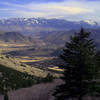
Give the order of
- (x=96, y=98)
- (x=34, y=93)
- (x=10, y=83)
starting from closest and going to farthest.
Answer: (x=96, y=98) → (x=34, y=93) → (x=10, y=83)

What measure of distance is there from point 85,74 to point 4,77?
13.8m

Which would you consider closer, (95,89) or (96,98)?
(96,98)

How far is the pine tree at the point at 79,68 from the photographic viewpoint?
39.6ft

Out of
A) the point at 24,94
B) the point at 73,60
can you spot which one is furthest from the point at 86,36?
the point at 24,94

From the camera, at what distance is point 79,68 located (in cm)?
1238

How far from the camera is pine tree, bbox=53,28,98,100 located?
12070 millimetres

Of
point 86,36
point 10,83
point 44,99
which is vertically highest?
point 86,36

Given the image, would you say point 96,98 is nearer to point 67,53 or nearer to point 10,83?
point 67,53

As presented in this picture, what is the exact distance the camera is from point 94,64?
40.3ft

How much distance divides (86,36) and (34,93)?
4629 millimetres

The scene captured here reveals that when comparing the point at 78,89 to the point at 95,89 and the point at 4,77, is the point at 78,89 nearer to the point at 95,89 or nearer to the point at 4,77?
the point at 95,89

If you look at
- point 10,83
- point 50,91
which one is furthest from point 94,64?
point 10,83

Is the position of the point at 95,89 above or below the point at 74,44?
below

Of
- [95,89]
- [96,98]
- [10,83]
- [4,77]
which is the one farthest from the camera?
[4,77]
